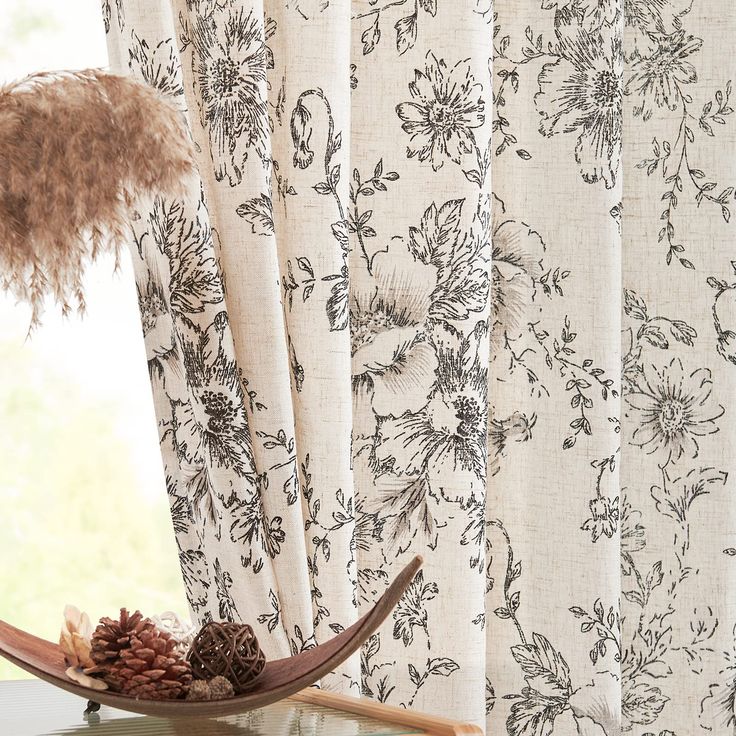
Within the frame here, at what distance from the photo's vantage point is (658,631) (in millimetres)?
936

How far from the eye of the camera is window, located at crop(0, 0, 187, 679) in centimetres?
112

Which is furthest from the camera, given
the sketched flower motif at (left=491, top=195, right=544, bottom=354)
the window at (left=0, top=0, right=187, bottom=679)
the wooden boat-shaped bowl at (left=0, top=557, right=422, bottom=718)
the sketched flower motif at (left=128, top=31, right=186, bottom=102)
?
the window at (left=0, top=0, right=187, bottom=679)

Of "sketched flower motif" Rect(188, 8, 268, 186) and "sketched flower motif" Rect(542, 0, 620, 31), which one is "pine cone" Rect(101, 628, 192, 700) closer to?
"sketched flower motif" Rect(188, 8, 268, 186)

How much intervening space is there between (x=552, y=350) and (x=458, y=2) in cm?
38

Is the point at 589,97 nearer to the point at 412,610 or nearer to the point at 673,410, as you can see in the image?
the point at 673,410

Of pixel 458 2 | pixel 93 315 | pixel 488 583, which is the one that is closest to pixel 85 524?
pixel 93 315

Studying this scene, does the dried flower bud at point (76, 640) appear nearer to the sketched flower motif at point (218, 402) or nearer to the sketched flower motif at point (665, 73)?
the sketched flower motif at point (218, 402)

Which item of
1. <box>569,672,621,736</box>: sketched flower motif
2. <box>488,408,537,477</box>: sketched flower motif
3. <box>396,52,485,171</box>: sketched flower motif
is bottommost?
<box>569,672,621,736</box>: sketched flower motif

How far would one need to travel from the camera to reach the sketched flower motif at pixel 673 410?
930mm

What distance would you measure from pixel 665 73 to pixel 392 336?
443 millimetres

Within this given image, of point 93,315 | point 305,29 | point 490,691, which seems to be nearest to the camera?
point 305,29

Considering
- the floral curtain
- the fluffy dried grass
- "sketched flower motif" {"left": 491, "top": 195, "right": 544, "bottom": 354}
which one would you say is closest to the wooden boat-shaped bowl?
the floral curtain

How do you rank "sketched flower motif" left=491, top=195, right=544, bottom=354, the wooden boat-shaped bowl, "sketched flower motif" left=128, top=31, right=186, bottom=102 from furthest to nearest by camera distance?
"sketched flower motif" left=491, top=195, right=544, bottom=354
"sketched flower motif" left=128, top=31, right=186, bottom=102
the wooden boat-shaped bowl

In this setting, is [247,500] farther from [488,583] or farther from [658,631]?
[658,631]
